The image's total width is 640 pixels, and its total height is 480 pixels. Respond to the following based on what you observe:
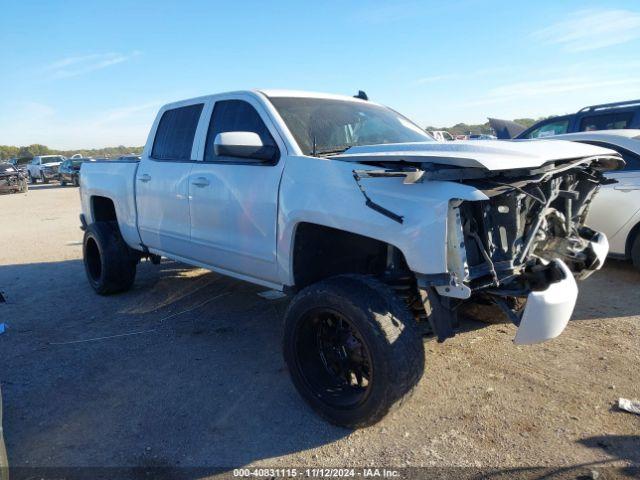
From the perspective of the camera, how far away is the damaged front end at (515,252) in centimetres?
270

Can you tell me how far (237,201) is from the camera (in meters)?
4.01

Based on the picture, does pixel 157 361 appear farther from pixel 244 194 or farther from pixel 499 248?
pixel 499 248

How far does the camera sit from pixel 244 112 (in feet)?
13.7

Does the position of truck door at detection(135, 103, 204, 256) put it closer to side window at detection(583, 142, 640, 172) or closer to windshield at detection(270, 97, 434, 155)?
windshield at detection(270, 97, 434, 155)

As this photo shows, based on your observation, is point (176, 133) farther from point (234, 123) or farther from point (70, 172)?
point (70, 172)

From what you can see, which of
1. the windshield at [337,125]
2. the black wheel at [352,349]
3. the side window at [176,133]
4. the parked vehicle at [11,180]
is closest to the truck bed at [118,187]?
the side window at [176,133]

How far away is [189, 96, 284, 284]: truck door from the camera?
376 cm

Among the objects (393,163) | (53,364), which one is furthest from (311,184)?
(53,364)

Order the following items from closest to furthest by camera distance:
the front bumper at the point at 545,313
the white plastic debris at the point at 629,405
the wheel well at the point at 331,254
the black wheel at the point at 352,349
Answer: the front bumper at the point at 545,313
the black wheel at the point at 352,349
the white plastic debris at the point at 629,405
the wheel well at the point at 331,254

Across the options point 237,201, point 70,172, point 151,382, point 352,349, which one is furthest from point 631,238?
point 70,172

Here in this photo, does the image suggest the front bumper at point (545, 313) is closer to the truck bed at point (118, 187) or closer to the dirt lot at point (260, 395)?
the dirt lot at point (260, 395)

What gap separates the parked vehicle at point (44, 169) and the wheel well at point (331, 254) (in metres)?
33.5

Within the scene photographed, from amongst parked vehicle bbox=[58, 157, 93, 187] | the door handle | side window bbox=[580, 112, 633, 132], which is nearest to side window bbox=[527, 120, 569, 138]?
side window bbox=[580, 112, 633, 132]

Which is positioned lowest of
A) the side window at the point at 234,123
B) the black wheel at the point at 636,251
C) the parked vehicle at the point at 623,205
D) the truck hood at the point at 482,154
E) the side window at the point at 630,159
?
the black wheel at the point at 636,251
